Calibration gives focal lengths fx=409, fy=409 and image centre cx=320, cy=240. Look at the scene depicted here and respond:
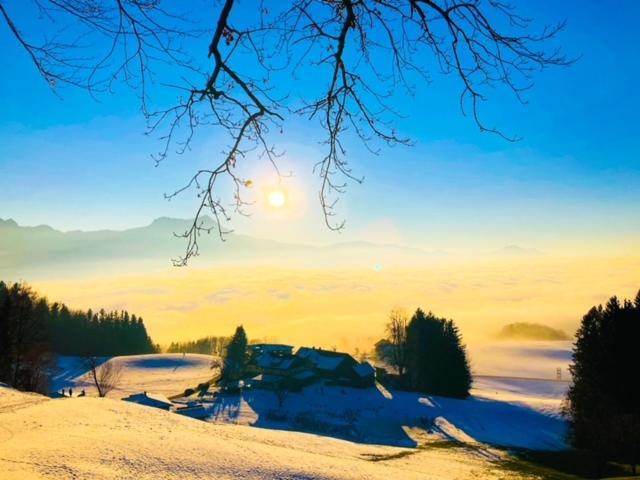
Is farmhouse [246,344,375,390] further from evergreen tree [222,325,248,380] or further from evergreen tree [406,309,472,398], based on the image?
evergreen tree [406,309,472,398]

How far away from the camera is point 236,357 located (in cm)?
8494

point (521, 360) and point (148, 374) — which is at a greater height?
point (521, 360)

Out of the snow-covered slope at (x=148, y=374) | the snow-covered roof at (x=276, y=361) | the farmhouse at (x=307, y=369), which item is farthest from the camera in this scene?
the snow-covered roof at (x=276, y=361)

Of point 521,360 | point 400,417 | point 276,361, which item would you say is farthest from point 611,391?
point 521,360

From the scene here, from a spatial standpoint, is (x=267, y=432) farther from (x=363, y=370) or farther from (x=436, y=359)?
(x=436, y=359)

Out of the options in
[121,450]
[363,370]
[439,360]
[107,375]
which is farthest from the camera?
[363,370]

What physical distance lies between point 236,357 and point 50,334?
110ft

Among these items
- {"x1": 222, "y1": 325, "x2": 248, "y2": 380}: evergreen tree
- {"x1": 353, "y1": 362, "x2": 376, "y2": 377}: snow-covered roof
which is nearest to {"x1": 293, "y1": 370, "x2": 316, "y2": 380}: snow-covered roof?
{"x1": 353, "y1": 362, "x2": 376, "y2": 377}: snow-covered roof

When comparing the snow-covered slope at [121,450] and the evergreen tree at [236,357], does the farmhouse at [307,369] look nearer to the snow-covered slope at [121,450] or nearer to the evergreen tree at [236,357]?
the evergreen tree at [236,357]

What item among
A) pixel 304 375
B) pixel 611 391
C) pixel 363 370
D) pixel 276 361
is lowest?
pixel 304 375

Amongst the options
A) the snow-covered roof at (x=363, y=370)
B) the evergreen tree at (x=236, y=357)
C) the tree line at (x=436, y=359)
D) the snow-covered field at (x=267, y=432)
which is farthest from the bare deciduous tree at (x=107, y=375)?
the tree line at (x=436, y=359)

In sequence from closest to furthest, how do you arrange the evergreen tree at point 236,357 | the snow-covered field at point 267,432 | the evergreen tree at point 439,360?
the snow-covered field at point 267,432 → the evergreen tree at point 439,360 → the evergreen tree at point 236,357

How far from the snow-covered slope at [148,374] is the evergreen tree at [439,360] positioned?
137ft

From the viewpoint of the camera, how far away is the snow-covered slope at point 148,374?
7131 centimetres
